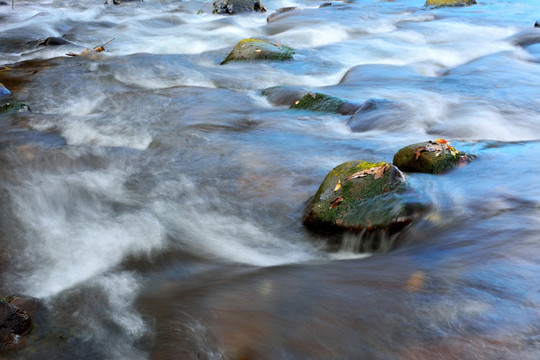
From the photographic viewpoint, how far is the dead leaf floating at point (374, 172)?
392 cm

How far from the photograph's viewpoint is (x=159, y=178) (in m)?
5.09

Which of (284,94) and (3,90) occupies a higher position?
(284,94)

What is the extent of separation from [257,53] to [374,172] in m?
6.46

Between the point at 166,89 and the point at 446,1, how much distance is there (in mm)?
11356

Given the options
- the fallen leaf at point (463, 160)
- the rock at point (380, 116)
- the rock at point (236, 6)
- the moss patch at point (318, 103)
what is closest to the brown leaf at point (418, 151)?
the fallen leaf at point (463, 160)

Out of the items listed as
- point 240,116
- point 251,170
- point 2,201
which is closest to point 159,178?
point 251,170

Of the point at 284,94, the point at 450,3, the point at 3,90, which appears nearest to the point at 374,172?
the point at 284,94

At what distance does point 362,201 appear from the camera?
383 centimetres

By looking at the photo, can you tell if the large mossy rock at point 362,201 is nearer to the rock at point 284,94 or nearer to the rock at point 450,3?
the rock at point 284,94

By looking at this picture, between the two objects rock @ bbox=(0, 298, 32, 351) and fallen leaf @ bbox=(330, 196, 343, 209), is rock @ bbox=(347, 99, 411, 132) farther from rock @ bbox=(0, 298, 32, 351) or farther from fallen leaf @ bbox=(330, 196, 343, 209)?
rock @ bbox=(0, 298, 32, 351)

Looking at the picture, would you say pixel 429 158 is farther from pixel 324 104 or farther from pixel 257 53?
pixel 257 53

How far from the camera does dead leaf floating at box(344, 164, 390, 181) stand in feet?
12.8

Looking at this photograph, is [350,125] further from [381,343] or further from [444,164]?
[381,343]

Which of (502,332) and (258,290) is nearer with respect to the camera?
(502,332)
